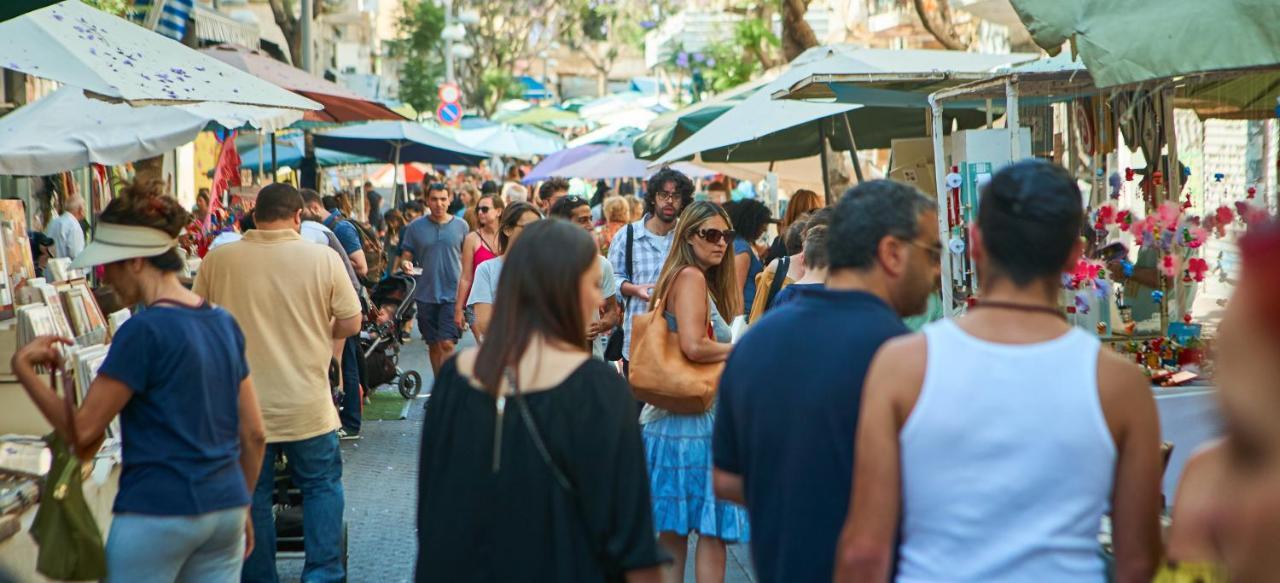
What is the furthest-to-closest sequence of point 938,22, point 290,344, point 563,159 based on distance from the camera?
point 563,159, point 938,22, point 290,344

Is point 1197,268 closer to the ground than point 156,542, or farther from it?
farther from it

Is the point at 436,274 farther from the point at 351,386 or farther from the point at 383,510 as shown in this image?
the point at 383,510

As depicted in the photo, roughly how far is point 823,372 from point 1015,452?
1.78 ft

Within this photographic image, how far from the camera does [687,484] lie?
584cm

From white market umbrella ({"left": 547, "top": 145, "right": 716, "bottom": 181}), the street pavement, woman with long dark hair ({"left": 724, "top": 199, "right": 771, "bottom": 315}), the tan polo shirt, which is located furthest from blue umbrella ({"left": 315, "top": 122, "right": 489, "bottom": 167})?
the tan polo shirt

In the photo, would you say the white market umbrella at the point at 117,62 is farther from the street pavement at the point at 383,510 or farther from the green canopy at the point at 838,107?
the green canopy at the point at 838,107

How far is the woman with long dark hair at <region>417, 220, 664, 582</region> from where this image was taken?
3182mm

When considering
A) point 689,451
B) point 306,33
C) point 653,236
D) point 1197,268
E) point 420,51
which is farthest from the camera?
point 420,51

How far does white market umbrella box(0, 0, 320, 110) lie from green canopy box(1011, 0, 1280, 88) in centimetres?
376

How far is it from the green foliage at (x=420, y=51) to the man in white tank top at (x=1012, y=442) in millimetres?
49206

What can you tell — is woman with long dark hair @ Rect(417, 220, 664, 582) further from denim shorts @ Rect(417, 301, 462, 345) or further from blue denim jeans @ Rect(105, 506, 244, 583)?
denim shorts @ Rect(417, 301, 462, 345)

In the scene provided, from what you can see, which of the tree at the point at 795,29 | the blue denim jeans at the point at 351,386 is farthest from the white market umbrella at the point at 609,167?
the blue denim jeans at the point at 351,386

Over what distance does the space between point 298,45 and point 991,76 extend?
16969mm

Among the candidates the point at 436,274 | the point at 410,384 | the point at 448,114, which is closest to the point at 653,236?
the point at 436,274
